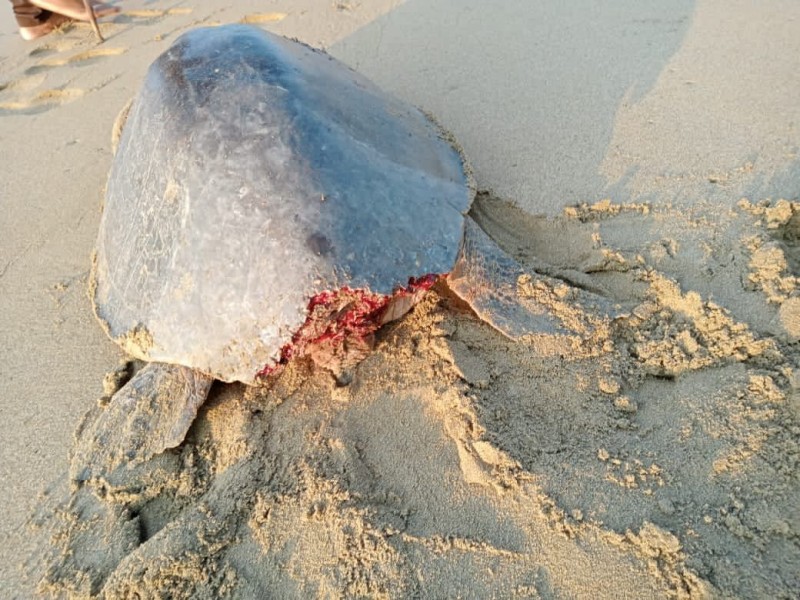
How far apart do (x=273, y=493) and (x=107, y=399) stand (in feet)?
2.81

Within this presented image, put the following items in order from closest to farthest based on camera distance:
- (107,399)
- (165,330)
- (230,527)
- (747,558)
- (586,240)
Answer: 1. (747,558)
2. (230,527)
3. (165,330)
4. (107,399)
5. (586,240)

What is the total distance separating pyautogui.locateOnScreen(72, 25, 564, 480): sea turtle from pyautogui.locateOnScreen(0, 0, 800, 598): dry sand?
5.6 inches

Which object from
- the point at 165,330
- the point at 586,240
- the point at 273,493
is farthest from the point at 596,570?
the point at 165,330

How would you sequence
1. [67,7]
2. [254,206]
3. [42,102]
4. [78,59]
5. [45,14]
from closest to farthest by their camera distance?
[254,206], [42,102], [78,59], [67,7], [45,14]

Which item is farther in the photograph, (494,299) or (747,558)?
(494,299)

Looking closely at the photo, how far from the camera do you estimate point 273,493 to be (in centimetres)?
161

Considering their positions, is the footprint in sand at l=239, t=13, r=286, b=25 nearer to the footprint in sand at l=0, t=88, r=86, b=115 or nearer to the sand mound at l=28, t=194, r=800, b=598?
the footprint in sand at l=0, t=88, r=86, b=115

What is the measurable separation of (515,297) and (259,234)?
2.82ft

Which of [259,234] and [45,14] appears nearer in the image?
[259,234]

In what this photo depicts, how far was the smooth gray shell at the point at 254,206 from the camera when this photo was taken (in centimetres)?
157

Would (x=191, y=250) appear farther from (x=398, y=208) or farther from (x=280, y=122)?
(x=398, y=208)

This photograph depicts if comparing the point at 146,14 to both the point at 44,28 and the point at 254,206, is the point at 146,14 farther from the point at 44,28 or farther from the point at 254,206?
the point at 254,206

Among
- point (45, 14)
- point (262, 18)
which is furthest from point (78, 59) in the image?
point (262, 18)

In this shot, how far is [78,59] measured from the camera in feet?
12.7
